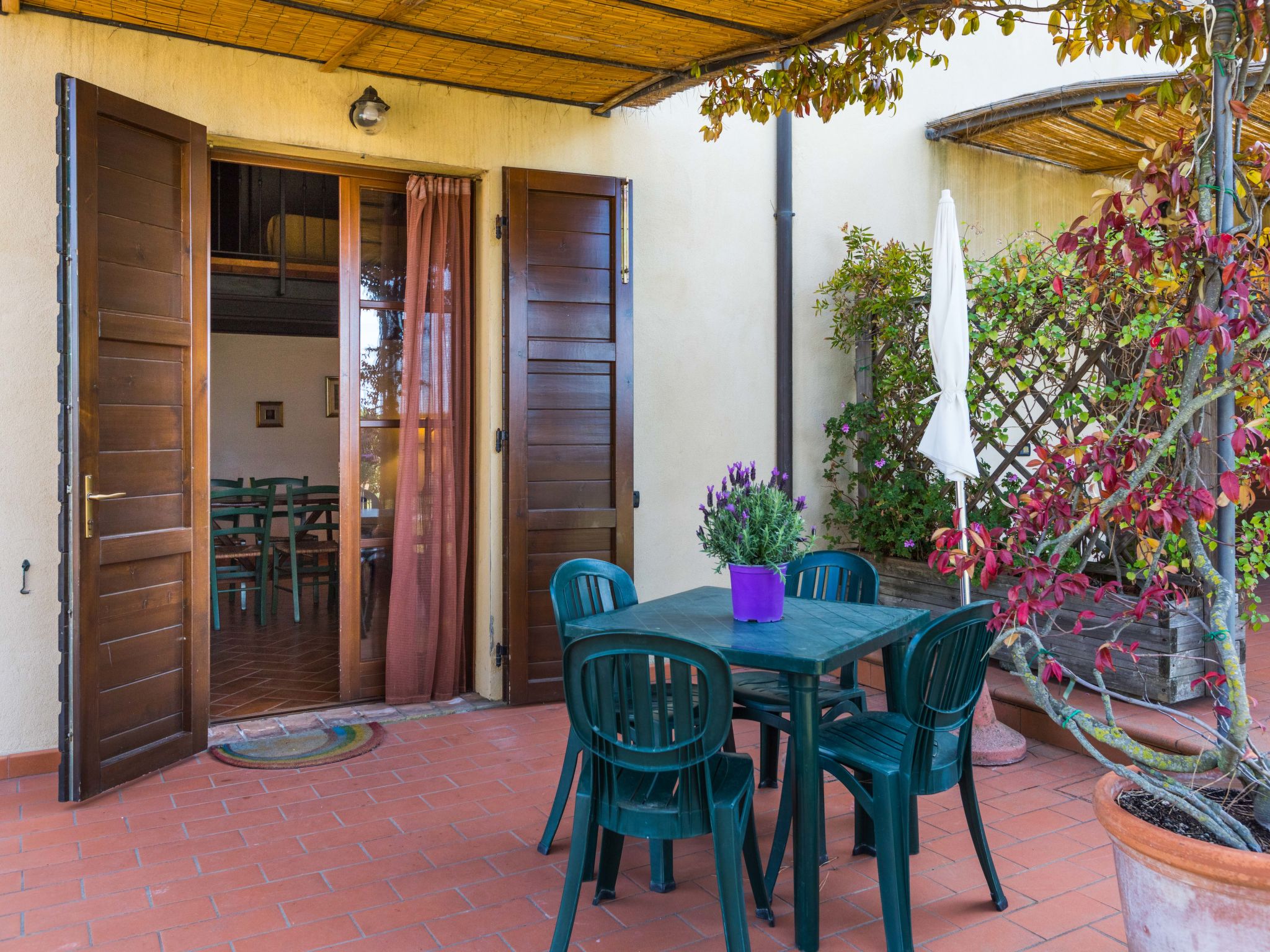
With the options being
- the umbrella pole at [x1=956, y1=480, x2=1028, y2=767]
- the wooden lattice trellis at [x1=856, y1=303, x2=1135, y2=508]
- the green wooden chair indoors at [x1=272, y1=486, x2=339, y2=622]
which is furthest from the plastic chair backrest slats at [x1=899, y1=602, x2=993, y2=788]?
the green wooden chair indoors at [x1=272, y1=486, x2=339, y2=622]

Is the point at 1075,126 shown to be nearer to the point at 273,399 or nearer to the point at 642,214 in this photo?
the point at 642,214

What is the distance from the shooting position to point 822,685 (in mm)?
3553

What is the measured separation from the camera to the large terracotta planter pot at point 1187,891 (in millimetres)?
1853

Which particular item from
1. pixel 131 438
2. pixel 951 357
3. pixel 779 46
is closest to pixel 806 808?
pixel 951 357

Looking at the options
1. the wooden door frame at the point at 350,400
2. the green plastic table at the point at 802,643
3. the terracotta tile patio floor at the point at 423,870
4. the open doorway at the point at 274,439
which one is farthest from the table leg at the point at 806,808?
the open doorway at the point at 274,439

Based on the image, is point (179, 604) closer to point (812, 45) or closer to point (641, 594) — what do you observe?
point (641, 594)

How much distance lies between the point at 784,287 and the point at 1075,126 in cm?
200

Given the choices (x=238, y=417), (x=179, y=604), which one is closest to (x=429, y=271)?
(x=179, y=604)

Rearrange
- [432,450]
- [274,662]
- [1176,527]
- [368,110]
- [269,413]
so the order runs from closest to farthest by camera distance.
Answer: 1. [1176,527]
2. [368,110]
3. [432,450]
4. [274,662]
5. [269,413]

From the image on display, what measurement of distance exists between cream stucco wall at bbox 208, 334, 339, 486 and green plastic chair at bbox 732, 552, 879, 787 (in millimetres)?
7450

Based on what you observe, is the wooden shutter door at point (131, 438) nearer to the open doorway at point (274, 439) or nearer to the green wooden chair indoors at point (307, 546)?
the open doorway at point (274, 439)

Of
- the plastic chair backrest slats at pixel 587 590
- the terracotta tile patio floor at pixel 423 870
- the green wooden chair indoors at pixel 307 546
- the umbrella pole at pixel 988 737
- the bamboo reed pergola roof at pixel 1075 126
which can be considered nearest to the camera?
the terracotta tile patio floor at pixel 423 870

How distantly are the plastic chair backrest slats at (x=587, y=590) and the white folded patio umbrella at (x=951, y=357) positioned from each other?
1455 mm

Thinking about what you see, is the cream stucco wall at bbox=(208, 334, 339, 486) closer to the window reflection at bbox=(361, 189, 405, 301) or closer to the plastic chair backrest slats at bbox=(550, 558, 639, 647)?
the window reflection at bbox=(361, 189, 405, 301)
